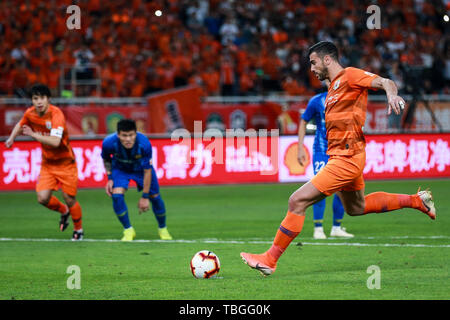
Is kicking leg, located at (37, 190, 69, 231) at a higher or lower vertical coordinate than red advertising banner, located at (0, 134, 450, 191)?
lower

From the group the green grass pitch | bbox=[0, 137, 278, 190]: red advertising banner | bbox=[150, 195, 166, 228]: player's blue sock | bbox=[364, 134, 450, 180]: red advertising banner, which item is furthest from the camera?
bbox=[364, 134, 450, 180]: red advertising banner

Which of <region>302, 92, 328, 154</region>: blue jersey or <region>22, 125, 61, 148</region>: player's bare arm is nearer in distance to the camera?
<region>22, 125, 61, 148</region>: player's bare arm

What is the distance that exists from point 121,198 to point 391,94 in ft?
Result: 17.0

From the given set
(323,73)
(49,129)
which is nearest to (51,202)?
(49,129)

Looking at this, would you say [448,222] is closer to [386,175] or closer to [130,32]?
[386,175]

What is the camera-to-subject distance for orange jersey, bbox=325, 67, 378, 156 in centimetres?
729

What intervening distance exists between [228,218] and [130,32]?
11.9 metres

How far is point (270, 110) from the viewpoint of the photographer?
854 inches

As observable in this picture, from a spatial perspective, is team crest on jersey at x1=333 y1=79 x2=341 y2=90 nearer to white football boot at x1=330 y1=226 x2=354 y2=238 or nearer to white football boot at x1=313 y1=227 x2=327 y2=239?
white football boot at x1=313 y1=227 x2=327 y2=239

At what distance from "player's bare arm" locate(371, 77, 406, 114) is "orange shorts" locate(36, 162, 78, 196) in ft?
17.6

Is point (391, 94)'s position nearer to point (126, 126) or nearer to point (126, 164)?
point (126, 126)

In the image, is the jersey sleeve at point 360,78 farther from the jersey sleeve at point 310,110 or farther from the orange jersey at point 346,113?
the jersey sleeve at point 310,110

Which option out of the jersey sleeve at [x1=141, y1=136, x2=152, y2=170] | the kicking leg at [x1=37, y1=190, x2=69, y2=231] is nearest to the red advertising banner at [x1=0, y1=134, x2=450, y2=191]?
the kicking leg at [x1=37, y1=190, x2=69, y2=231]

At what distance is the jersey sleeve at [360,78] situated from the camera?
279 inches
